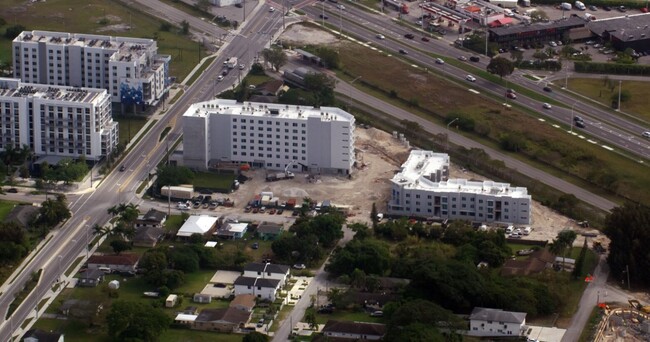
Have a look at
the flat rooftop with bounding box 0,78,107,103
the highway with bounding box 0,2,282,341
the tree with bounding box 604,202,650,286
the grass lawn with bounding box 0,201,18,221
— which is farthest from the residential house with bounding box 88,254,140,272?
the tree with bounding box 604,202,650,286

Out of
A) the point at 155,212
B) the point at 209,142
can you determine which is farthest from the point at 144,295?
the point at 209,142

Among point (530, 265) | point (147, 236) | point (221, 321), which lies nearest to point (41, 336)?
point (221, 321)

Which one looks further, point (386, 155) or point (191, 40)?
point (191, 40)

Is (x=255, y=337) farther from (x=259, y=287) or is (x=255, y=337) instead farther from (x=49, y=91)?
(x=49, y=91)

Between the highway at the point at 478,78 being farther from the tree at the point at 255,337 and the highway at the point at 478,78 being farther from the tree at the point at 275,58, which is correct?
the tree at the point at 255,337

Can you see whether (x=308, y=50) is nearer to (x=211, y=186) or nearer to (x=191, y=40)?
(x=191, y=40)

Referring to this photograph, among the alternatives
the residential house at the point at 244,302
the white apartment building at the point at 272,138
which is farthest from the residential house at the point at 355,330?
the white apartment building at the point at 272,138
